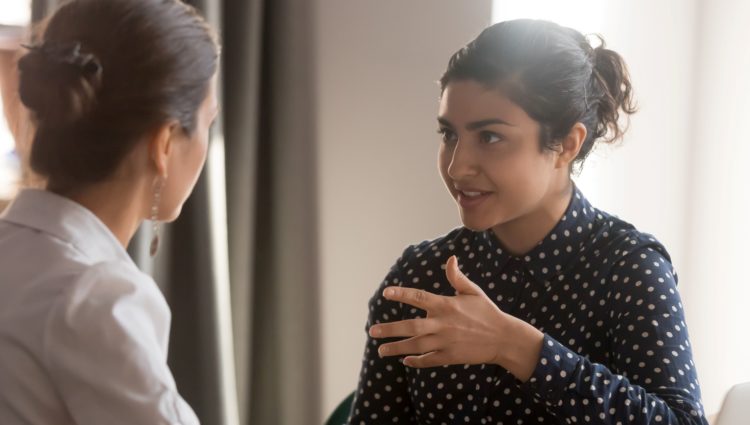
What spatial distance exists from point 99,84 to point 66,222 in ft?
0.51

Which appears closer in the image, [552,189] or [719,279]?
[552,189]

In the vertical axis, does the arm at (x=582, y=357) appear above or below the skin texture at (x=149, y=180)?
below

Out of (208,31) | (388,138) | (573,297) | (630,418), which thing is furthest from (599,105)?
(388,138)

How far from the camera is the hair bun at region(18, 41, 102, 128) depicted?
1037 millimetres

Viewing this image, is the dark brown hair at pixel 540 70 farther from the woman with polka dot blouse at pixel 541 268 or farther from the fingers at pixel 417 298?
the fingers at pixel 417 298

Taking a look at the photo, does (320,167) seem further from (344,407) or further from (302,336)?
(344,407)

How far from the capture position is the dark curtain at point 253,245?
2.14 m

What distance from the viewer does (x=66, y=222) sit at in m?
1.00

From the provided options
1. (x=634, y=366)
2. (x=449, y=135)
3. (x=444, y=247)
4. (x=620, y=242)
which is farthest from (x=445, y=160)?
(x=634, y=366)

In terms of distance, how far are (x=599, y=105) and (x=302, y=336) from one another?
1164 mm

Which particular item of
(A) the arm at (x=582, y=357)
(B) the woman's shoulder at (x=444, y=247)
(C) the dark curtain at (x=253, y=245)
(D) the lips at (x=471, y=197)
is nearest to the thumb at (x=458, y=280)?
(A) the arm at (x=582, y=357)

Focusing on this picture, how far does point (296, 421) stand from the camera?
2459mm

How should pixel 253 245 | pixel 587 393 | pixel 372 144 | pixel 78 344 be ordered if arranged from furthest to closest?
1. pixel 372 144
2. pixel 253 245
3. pixel 587 393
4. pixel 78 344

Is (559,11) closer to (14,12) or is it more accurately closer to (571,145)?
(571,145)
